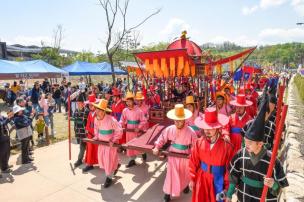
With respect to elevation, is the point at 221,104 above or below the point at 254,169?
above

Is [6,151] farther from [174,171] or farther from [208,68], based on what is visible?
[208,68]

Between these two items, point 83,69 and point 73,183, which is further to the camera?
point 83,69

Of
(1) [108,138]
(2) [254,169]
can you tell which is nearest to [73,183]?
(1) [108,138]

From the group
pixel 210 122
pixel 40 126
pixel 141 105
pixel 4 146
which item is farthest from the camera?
pixel 40 126

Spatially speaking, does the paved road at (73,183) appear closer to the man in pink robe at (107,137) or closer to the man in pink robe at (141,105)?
the man in pink robe at (107,137)

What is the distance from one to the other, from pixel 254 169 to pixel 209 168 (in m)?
0.69

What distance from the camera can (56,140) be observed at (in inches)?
314

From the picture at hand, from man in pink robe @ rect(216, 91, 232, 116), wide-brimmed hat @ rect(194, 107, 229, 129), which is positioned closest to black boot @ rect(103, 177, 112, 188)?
wide-brimmed hat @ rect(194, 107, 229, 129)

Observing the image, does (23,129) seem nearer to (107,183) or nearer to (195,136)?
(107,183)

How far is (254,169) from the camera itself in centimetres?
262

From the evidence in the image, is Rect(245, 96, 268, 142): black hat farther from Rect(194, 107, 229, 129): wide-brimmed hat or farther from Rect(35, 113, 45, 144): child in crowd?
Rect(35, 113, 45, 144): child in crowd

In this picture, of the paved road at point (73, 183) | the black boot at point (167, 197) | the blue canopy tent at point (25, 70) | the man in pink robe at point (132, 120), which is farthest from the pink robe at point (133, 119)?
the blue canopy tent at point (25, 70)

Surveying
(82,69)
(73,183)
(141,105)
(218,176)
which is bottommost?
(73,183)

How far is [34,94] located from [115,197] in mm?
8187
